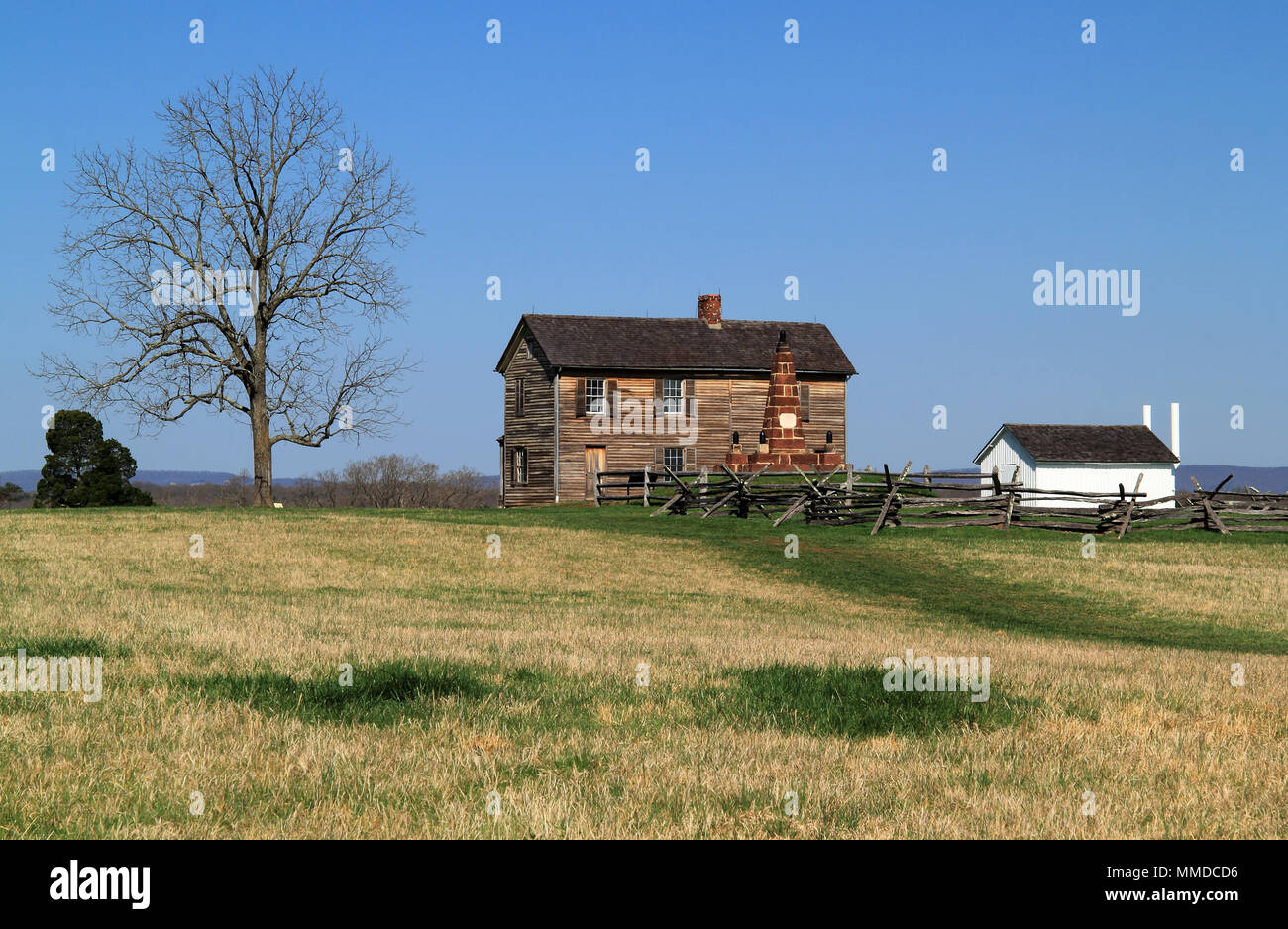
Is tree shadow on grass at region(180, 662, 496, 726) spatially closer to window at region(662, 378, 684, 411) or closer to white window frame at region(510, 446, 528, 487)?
window at region(662, 378, 684, 411)

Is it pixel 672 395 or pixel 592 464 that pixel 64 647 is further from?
pixel 672 395

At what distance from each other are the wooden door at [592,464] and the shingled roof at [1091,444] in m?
21.7

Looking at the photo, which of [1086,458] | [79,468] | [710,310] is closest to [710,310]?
[710,310]

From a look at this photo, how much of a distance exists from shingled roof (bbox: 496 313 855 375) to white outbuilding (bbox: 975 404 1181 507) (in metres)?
10.5

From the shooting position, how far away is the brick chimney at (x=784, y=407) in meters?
51.1

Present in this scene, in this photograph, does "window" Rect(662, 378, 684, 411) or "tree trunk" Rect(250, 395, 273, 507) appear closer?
"tree trunk" Rect(250, 395, 273, 507)

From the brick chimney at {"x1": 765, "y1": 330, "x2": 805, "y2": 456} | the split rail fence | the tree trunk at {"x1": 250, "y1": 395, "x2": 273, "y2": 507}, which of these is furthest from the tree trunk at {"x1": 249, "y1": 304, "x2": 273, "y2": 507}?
the brick chimney at {"x1": 765, "y1": 330, "x2": 805, "y2": 456}

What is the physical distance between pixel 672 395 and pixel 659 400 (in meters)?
0.71

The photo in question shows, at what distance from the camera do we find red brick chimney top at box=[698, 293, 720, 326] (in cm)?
5719

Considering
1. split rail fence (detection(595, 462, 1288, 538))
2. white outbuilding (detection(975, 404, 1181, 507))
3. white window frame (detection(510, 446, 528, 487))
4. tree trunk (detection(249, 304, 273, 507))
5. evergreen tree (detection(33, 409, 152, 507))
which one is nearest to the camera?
split rail fence (detection(595, 462, 1288, 538))

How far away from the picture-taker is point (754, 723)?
25.3 ft

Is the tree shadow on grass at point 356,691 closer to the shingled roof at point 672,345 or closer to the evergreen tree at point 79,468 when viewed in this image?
the shingled roof at point 672,345

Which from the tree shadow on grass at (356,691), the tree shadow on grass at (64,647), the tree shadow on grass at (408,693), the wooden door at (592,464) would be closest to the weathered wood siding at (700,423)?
the wooden door at (592,464)

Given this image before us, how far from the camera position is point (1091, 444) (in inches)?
2333
